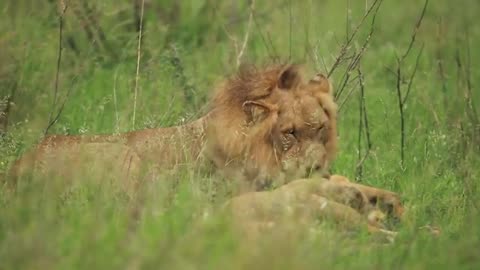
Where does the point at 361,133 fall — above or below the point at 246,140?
below

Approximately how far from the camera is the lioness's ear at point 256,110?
634cm

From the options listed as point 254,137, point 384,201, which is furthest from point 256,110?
point 384,201

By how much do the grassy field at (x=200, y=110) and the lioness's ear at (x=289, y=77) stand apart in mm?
773

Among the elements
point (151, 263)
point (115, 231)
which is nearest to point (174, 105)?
point (115, 231)

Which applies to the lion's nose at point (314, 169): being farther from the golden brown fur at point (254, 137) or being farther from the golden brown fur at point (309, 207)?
the golden brown fur at point (309, 207)

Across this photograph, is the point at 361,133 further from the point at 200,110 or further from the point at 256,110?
the point at 256,110

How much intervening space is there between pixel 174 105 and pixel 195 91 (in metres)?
0.34

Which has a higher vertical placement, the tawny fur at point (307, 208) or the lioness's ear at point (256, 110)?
the lioness's ear at point (256, 110)

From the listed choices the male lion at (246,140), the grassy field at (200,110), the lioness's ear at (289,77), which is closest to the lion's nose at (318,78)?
the male lion at (246,140)

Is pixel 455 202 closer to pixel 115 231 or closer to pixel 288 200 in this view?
pixel 288 200

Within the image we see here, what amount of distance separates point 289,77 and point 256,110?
26 cm

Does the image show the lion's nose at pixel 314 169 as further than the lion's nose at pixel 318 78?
No

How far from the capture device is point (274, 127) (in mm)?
6297

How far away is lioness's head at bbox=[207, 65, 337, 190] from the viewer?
20.5 ft
